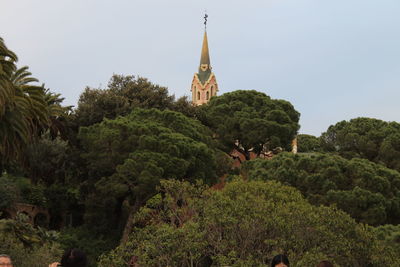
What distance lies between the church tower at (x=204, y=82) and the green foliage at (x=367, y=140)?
24.6 m

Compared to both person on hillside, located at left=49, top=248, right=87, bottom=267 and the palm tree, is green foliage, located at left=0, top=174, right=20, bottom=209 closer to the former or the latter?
the palm tree

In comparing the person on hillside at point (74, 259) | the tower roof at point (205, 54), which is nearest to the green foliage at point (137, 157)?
the person on hillside at point (74, 259)

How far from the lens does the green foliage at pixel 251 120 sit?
4150 centimetres

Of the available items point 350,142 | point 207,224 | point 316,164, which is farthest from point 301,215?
point 350,142

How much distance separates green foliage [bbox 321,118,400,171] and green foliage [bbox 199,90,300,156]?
6.10 metres

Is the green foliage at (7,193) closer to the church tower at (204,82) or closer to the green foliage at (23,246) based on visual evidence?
the green foliage at (23,246)

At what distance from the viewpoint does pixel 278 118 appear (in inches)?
1676

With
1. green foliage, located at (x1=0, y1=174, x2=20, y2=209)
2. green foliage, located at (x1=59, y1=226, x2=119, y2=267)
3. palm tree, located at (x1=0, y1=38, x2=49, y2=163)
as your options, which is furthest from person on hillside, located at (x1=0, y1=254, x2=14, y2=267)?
green foliage, located at (x1=0, y1=174, x2=20, y2=209)

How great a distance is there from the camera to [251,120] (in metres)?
41.4

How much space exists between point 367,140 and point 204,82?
29218 millimetres

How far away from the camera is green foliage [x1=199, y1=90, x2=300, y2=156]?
41.5 meters

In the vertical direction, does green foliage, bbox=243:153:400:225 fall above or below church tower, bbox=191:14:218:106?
below

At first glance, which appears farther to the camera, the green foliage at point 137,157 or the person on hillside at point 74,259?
the green foliage at point 137,157

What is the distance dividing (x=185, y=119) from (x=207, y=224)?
15.3m
